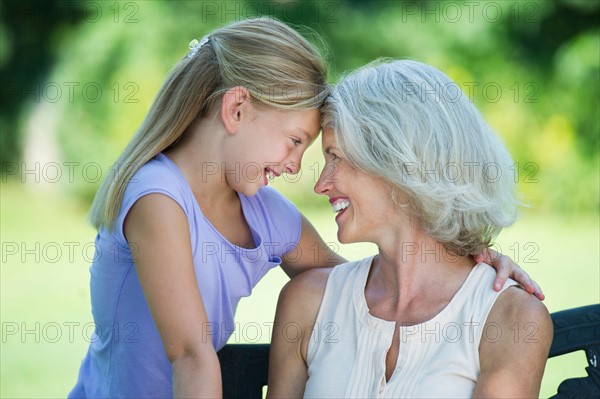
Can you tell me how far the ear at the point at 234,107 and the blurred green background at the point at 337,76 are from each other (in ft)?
18.6

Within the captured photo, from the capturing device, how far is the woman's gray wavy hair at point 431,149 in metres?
2.09

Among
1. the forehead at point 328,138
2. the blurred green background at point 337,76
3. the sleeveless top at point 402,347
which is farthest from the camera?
the blurred green background at point 337,76

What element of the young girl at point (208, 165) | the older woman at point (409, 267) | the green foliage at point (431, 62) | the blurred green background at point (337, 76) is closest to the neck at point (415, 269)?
the older woman at point (409, 267)

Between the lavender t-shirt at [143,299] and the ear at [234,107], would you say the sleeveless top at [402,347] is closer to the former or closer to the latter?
the lavender t-shirt at [143,299]

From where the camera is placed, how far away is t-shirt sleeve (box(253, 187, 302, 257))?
246cm

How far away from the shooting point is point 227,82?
7.66ft

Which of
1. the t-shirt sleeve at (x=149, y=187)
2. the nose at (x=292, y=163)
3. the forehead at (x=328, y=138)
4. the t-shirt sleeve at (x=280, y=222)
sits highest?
the forehead at (x=328, y=138)

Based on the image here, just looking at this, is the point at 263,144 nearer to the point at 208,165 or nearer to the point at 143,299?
the point at 208,165

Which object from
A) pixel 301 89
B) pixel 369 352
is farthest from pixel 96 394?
pixel 301 89

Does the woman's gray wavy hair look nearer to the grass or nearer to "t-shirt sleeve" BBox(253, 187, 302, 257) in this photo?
"t-shirt sleeve" BBox(253, 187, 302, 257)

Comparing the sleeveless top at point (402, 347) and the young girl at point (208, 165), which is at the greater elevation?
the young girl at point (208, 165)

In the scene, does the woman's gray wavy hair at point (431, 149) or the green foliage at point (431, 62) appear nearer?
the woman's gray wavy hair at point (431, 149)

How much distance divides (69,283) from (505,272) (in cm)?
603

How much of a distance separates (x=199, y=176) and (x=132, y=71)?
7.93 m
